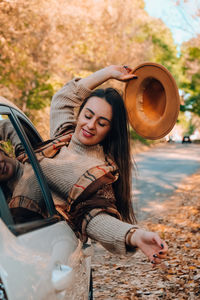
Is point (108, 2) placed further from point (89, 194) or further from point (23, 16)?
point (89, 194)

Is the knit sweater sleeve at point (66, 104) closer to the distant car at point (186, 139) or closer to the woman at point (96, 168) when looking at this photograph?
the woman at point (96, 168)

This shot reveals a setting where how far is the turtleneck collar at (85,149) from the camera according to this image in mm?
2659

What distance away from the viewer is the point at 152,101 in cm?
264

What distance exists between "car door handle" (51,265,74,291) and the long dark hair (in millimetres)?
1028

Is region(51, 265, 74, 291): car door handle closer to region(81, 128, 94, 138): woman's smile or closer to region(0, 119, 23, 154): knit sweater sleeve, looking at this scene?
region(0, 119, 23, 154): knit sweater sleeve

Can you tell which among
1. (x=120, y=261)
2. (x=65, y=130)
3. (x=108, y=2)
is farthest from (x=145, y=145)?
(x=65, y=130)

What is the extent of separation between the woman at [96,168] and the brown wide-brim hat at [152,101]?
0.07 metres

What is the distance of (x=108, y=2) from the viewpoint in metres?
20.2

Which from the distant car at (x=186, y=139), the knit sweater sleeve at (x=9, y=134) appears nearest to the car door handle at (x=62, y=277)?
the knit sweater sleeve at (x=9, y=134)

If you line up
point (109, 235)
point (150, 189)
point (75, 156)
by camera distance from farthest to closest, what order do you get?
point (150, 189) < point (75, 156) < point (109, 235)

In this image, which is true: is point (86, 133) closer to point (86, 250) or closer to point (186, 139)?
point (86, 250)

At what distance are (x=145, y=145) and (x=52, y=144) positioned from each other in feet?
86.7

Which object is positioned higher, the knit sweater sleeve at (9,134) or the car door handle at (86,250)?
the knit sweater sleeve at (9,134)

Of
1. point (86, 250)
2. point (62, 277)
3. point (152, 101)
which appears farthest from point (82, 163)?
point (62, 277)
